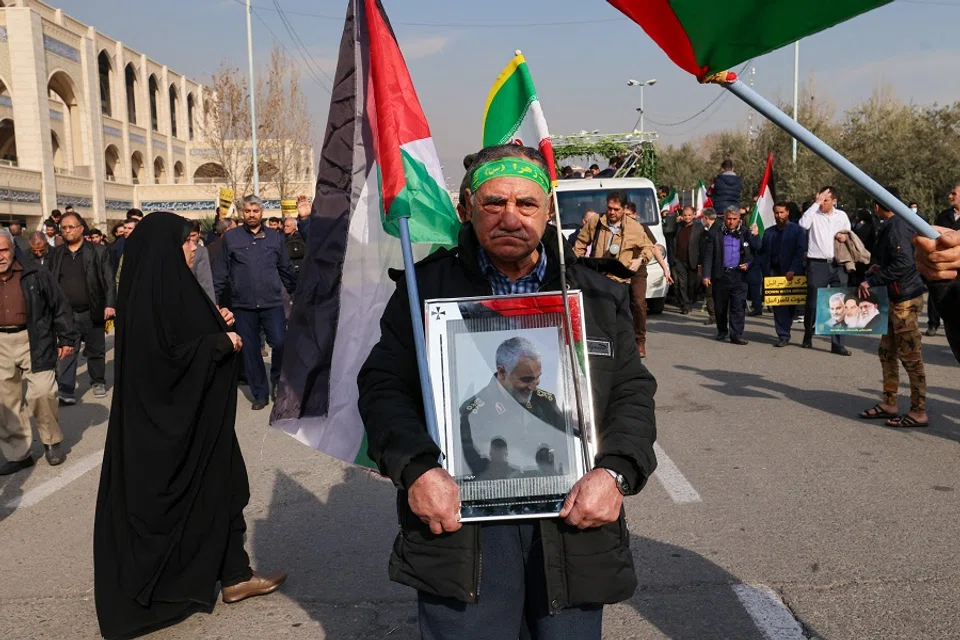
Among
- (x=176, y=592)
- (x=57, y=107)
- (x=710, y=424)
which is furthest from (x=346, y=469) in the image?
(x=57, y=107)

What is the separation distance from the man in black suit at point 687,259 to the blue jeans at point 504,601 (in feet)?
49.0

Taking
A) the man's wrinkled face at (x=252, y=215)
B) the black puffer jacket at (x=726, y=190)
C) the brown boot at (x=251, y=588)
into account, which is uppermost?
the black puffer jacket at (x=726, y=190)

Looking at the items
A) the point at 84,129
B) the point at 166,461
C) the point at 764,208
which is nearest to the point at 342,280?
the point at 166,461

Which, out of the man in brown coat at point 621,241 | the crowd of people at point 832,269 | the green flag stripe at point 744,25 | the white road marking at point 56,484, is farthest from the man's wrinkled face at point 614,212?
the green flag stripe at point 744,25

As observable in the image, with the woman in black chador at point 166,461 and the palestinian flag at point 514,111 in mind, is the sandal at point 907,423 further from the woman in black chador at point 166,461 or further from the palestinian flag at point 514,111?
the woman in black chador at point 166,461

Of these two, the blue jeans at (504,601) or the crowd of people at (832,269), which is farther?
the crowd of people at (832,269)

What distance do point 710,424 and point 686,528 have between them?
2.88m

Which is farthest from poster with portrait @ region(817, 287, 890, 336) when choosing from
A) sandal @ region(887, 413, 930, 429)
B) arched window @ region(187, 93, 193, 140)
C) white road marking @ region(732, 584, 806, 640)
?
arched window @ region(187, 93, 193, 140)

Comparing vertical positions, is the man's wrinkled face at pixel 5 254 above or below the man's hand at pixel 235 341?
above

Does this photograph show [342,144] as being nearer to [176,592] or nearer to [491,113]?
[491,113]

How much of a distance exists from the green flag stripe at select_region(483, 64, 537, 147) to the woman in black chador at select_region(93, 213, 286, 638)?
1722 mm

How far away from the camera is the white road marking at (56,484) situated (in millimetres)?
6348

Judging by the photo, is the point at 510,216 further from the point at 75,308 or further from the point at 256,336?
the point at 75,308

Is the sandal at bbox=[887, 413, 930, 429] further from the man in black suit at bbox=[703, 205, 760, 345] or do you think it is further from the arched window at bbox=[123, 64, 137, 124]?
the arched window at bbox=[123, 64, 137, 124]
